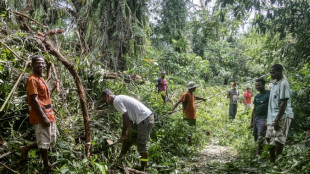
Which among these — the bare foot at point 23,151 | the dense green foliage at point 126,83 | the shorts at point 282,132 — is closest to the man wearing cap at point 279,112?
the shorts at point 282,132

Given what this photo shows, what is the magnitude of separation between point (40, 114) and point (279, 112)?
132 inches

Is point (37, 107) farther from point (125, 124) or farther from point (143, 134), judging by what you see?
point (143, 134)

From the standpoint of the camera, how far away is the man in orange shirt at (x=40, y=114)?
11.3 ft

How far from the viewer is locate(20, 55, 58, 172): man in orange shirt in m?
3.45

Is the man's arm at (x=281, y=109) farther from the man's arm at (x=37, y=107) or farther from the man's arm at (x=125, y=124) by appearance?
the man's arm at (x=37, y=107)

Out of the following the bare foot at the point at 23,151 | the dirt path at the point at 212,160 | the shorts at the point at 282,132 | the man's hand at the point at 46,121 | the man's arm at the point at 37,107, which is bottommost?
the dirt path at the point at 212,160

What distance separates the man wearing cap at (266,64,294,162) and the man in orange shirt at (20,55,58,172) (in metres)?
3.27

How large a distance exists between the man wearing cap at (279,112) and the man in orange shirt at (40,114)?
3.27 meters

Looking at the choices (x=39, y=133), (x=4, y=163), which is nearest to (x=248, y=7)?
(x=39, y=133)

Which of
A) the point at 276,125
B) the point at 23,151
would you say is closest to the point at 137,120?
the point at 23,151

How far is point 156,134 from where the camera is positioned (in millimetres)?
5754

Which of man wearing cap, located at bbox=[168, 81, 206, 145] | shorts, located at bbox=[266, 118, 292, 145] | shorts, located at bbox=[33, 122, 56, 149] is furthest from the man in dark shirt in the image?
shorts, located at bbox=[33, 122, 56, 149]

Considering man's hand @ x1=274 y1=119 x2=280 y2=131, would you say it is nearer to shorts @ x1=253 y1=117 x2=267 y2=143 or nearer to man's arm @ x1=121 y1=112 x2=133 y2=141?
shorts @ x1=253 y1=117 x2=267 y2=143

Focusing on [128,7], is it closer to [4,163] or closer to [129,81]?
[129,81]
